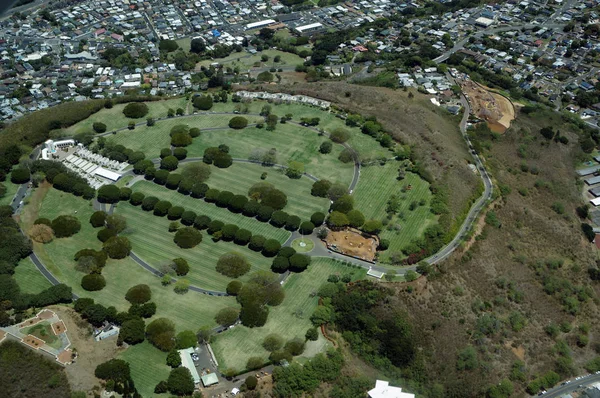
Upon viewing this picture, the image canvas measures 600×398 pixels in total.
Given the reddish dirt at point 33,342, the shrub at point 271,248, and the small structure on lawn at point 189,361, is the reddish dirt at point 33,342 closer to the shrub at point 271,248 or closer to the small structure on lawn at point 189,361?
the small structure on lawn at point 189,361

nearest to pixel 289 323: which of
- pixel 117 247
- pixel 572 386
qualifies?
pixel 117 247

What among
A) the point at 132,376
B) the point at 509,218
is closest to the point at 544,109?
the point at 509,218

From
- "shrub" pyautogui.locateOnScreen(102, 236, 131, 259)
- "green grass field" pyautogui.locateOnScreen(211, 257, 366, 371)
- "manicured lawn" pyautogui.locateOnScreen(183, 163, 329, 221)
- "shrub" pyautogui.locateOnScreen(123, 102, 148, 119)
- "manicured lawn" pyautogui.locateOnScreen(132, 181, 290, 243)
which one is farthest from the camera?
"shrub" pyautogui.locateOnScreen(123, 102, 148, 119)

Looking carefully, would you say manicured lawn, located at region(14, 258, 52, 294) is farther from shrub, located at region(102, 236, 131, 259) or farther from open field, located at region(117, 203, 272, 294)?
open field, located at region(117, 203, 272, 294)

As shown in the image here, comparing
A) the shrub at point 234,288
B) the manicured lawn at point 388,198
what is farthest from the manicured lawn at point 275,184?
the shrub at point 234,288

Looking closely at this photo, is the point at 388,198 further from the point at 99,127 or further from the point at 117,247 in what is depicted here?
the point at 99,127

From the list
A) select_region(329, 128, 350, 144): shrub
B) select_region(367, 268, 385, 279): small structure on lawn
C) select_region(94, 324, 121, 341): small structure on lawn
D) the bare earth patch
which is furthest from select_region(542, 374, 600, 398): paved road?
select_region(329, 128, 350, 144): shrub

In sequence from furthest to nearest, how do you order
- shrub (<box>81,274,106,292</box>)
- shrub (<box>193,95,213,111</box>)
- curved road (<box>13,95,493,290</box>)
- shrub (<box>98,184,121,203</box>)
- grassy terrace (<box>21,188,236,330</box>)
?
shrub (<box>193,95,213,111</box>)
shrub (<box>98,184,121,203</box>)
curved road (<box>13,95,493,290</box>)
shrub (<box>81,274,106,292</box>)
grassy terrace (<box>21,188,236,330</box>)
